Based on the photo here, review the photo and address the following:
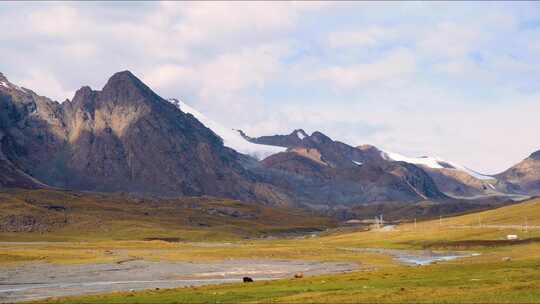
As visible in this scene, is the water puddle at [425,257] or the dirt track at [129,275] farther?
the water puddle at [425,257]

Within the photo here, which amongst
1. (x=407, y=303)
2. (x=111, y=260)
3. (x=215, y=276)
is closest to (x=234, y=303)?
(x=407, y=303)

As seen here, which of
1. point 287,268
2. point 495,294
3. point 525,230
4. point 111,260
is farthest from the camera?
point 525,230

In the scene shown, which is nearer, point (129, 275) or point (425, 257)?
point (129, 275)

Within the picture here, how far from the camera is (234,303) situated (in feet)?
172

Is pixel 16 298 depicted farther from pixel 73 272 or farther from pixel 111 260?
pixel 111 260

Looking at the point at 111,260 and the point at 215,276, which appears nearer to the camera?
the point at 215,276

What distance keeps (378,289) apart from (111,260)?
249 feet

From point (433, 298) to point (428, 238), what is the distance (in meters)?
151

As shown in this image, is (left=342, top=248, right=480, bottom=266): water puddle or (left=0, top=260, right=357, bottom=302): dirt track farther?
(left=342, top=248, right=480, bottom=266): water puddle

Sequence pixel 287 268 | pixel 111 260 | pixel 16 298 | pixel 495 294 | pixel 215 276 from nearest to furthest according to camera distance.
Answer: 1. pixel 495 294
2. pixel 16 298
3. pixel 215 276
4. pixel 287 268
5. pixel 111 260

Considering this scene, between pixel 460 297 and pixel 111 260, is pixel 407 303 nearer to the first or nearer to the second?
pixel 460 297

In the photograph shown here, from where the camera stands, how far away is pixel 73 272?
100562mm

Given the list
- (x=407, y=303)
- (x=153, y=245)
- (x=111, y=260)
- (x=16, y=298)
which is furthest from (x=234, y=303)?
(x=153, y=245)

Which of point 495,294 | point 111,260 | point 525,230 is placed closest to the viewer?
point 495,294
